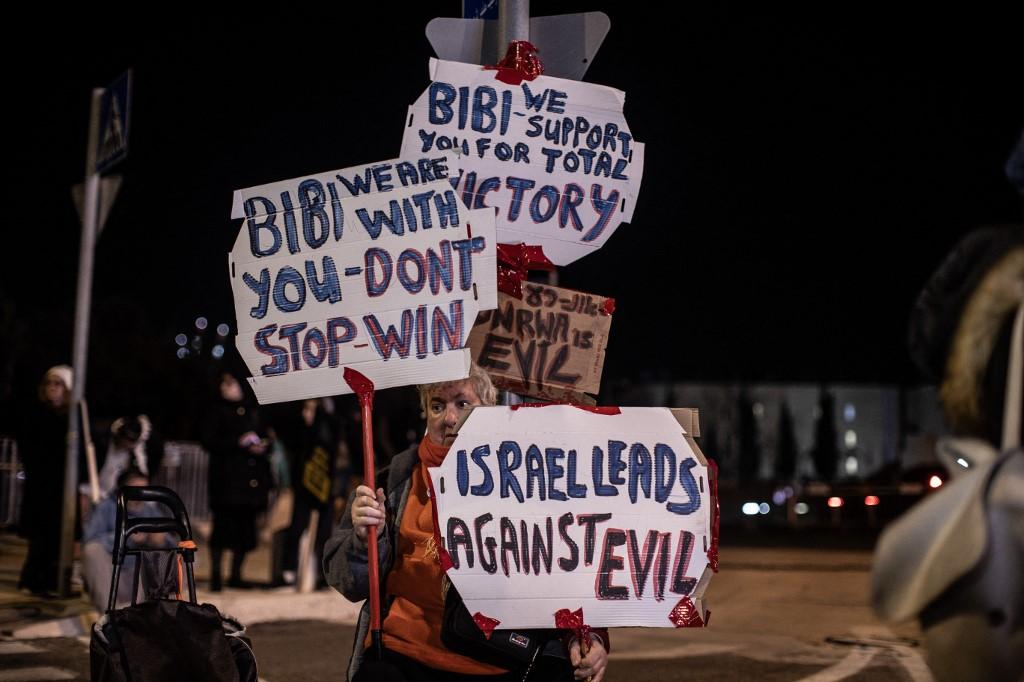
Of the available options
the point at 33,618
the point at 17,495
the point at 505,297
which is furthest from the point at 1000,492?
the point at 17,495

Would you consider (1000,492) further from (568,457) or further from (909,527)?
(568,457)

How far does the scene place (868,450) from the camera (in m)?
142

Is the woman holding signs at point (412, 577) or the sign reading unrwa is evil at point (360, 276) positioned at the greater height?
the sign reading unrwa is evil at point (360, 276)

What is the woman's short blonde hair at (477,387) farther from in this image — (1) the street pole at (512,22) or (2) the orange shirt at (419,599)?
(1) the street pole at (512,22)

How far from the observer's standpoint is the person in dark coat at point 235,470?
11.5 m

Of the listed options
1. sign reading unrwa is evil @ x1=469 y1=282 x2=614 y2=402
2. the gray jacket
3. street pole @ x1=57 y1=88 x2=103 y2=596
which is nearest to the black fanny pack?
the gray jacket

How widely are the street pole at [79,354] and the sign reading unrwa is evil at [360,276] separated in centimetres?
715

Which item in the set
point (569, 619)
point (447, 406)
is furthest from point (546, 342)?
point (569, 619)

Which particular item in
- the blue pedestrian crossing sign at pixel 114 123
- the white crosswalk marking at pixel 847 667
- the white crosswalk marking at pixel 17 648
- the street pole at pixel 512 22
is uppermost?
the blue pedestrian crossing sign at pixel 114 123

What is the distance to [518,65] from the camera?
4.95 m

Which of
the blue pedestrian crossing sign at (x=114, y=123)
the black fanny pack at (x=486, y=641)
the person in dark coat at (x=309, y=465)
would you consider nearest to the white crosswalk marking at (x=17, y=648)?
the person in dark coat at (x=309, y=465)

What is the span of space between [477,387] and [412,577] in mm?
681

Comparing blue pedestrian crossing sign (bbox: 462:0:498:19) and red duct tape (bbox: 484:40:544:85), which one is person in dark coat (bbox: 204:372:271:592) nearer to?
blue pedestrian crossing sign (bbox: 462:0:498:19)

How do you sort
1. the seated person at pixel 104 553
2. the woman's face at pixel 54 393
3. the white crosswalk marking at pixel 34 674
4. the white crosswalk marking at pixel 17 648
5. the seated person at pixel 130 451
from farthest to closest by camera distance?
the woman's face at pixel 54 393 → the seated person at pixel 130 451 → the seated person at pixel 104 553 → the white crosswalk marking at pixel 17 648 → the white crosswalk marking at pixel 34 674
